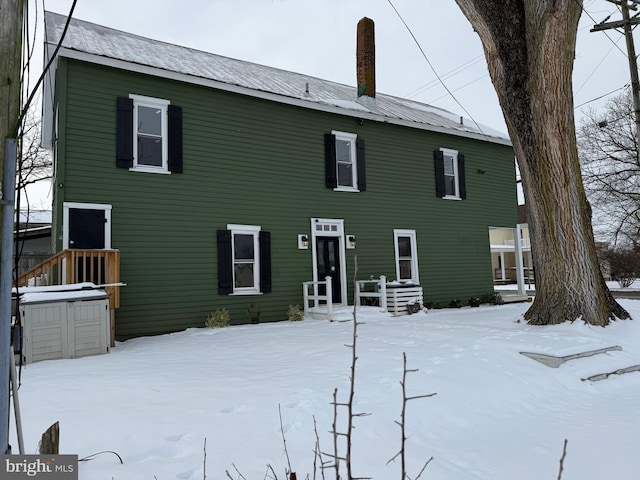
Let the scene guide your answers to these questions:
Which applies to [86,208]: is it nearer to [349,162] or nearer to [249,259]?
→ [249,259]

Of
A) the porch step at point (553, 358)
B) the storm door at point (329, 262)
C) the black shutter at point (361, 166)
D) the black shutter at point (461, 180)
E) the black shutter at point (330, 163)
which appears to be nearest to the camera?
the porch step at point (553, 358)

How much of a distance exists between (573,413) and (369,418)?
2.15 metres

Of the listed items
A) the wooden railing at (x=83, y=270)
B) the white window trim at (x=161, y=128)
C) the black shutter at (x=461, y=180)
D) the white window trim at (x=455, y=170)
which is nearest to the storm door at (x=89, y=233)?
the wooden railing at (x=83, y=270)

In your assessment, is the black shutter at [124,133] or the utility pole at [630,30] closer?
the black shutter at [124,133]

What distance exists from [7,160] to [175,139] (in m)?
8.16

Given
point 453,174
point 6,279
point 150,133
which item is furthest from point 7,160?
point 453,174

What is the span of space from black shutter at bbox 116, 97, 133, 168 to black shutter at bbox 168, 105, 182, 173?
79 cm

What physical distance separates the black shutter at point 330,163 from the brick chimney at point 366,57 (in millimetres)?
2836

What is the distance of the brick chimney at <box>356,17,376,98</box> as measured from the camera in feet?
44.7

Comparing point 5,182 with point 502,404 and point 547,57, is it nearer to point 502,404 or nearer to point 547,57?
point 502,404

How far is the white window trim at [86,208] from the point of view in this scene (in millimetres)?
8273

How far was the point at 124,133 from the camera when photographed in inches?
356

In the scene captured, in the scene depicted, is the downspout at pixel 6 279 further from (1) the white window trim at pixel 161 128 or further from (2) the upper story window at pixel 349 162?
(2) the upper story window at pixel 349 162

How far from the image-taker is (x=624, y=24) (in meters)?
13.0
